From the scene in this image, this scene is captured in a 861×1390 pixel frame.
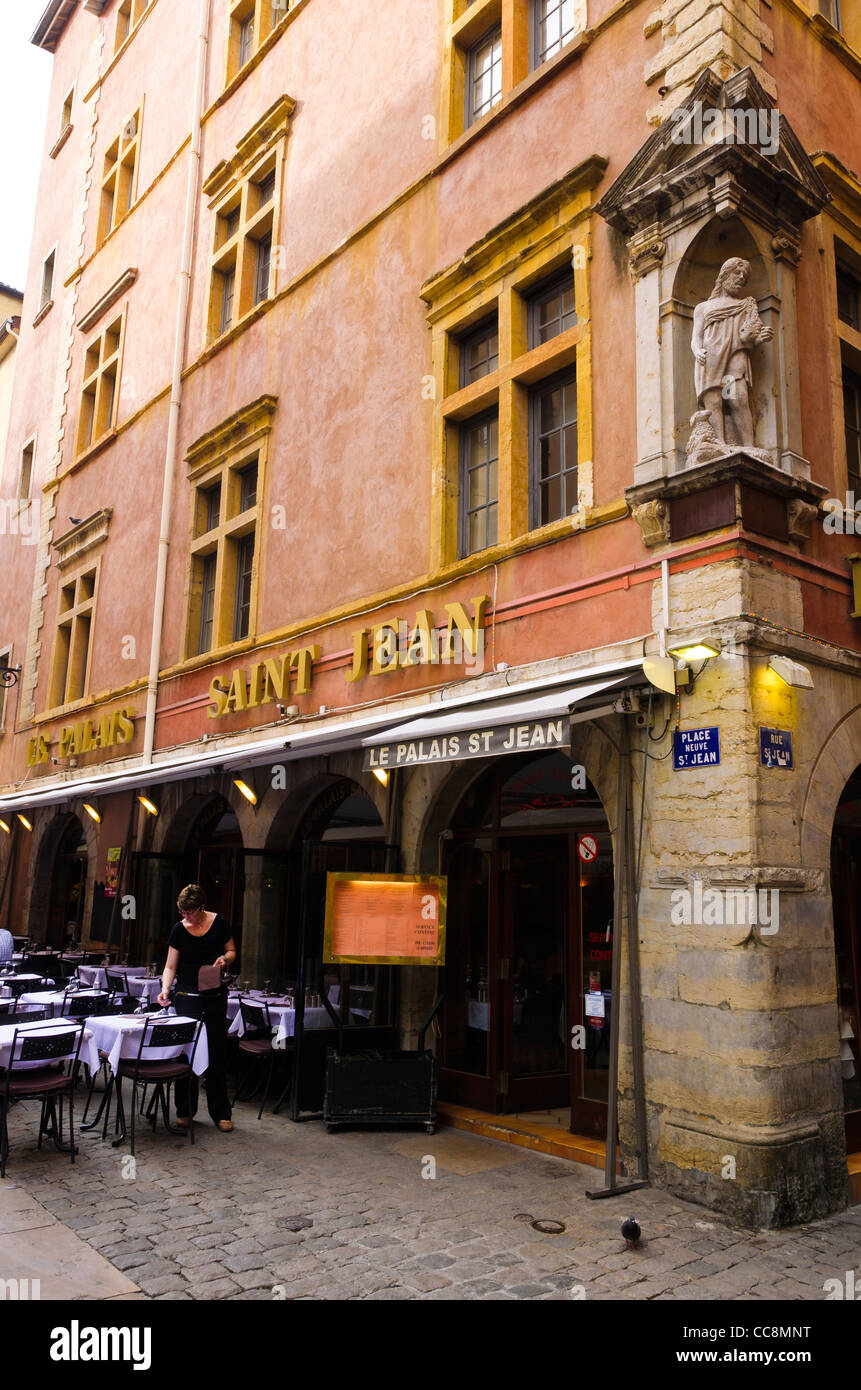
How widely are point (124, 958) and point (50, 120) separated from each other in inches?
790

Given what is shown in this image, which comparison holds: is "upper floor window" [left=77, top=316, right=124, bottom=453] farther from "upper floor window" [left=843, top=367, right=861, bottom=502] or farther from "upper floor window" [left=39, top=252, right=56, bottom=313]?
"upper floor window" [left=843, top=367, right=861, bottom=502]

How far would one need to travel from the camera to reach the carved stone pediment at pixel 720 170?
23.0 ft

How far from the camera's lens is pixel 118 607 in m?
16.0

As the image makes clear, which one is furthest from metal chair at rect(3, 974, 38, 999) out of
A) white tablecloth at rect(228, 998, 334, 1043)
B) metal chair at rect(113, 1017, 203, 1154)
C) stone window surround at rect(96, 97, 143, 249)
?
stone window surround at rect(96, 97, 143, 249)

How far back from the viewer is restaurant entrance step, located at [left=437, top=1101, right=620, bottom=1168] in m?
7.11

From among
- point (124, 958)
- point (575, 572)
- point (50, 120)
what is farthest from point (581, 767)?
point (50, 120)

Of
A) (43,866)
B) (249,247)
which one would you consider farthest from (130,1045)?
(43,866)

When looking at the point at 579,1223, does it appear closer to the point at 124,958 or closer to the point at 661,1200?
the point at 661,1200

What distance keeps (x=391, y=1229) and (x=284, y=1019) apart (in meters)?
3.25

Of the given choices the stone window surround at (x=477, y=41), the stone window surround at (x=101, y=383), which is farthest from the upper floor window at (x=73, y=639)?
the stone window surround at (x=477, y=41)

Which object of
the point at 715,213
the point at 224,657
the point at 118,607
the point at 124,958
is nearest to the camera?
the point at 715,213

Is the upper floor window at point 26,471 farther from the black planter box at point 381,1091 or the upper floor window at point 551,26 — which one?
the black planter box at point 381,1091

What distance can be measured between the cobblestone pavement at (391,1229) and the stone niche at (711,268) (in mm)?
4270

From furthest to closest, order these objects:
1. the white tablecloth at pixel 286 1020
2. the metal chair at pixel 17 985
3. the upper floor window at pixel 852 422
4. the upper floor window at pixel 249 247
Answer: the upper floor window at pixel 249 247, the metal chair at pixel 17 985, the white tablecloth at pixel 286 1020, the upper floor window at pixel 852 422
